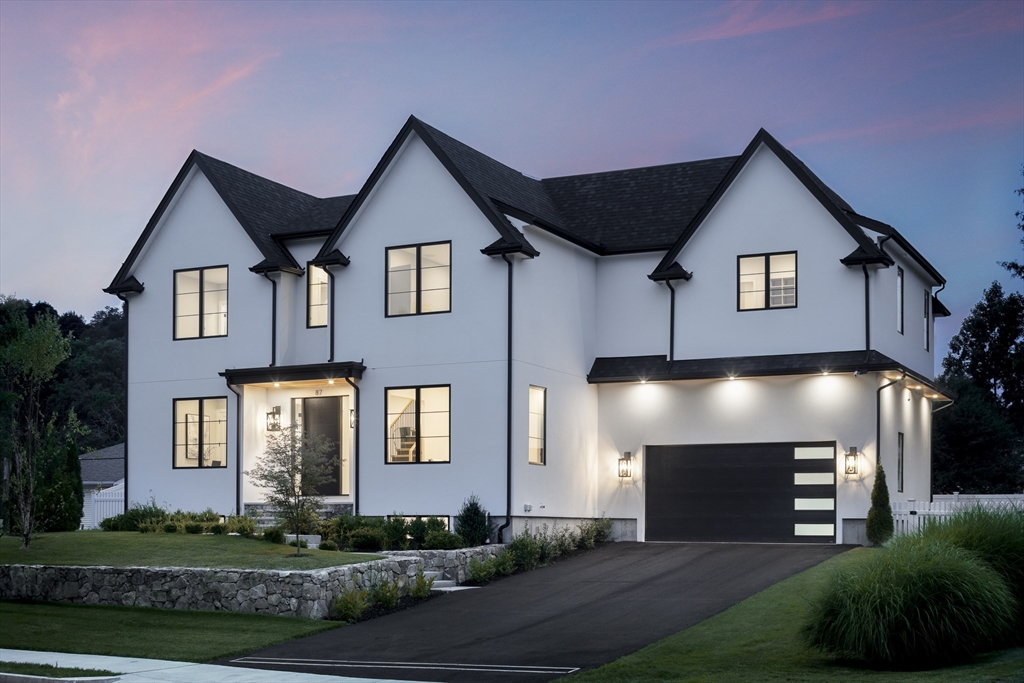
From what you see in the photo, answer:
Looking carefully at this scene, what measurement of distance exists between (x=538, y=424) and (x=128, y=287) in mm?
11753

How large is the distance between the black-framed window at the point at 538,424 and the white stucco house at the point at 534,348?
0.07 metres

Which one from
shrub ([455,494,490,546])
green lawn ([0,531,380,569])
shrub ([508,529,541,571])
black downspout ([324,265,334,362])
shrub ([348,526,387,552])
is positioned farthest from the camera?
black downspout ([324,265,334,362])

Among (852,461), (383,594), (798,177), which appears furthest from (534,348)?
(383,594)

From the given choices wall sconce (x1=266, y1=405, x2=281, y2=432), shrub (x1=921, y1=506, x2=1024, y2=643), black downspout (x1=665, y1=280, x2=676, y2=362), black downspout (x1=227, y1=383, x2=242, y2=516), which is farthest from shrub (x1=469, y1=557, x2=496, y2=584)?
shrub (x1=921, y1=506, x2=1024, y2=643)

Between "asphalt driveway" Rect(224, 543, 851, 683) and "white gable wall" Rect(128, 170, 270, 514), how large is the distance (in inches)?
373

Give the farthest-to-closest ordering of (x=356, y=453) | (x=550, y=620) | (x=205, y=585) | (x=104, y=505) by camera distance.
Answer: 1. (x=104, y=505)
2. (x=356, y=453)
3. (x=205, y=585)
4. (x=550, y=620)

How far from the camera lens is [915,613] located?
12.8m

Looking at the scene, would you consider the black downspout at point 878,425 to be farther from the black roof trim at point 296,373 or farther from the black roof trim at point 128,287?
the black roof trim at point 128,287

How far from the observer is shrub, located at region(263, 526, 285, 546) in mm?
22516

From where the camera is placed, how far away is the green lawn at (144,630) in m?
16.3

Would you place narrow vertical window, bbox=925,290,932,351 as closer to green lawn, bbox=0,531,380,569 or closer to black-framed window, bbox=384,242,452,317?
black-framed window, bbox=384,242,452,317

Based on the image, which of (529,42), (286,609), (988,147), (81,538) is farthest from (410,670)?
(988,147)

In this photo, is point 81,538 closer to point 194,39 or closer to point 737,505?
point 194,39

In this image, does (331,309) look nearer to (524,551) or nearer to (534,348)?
(534,348)
